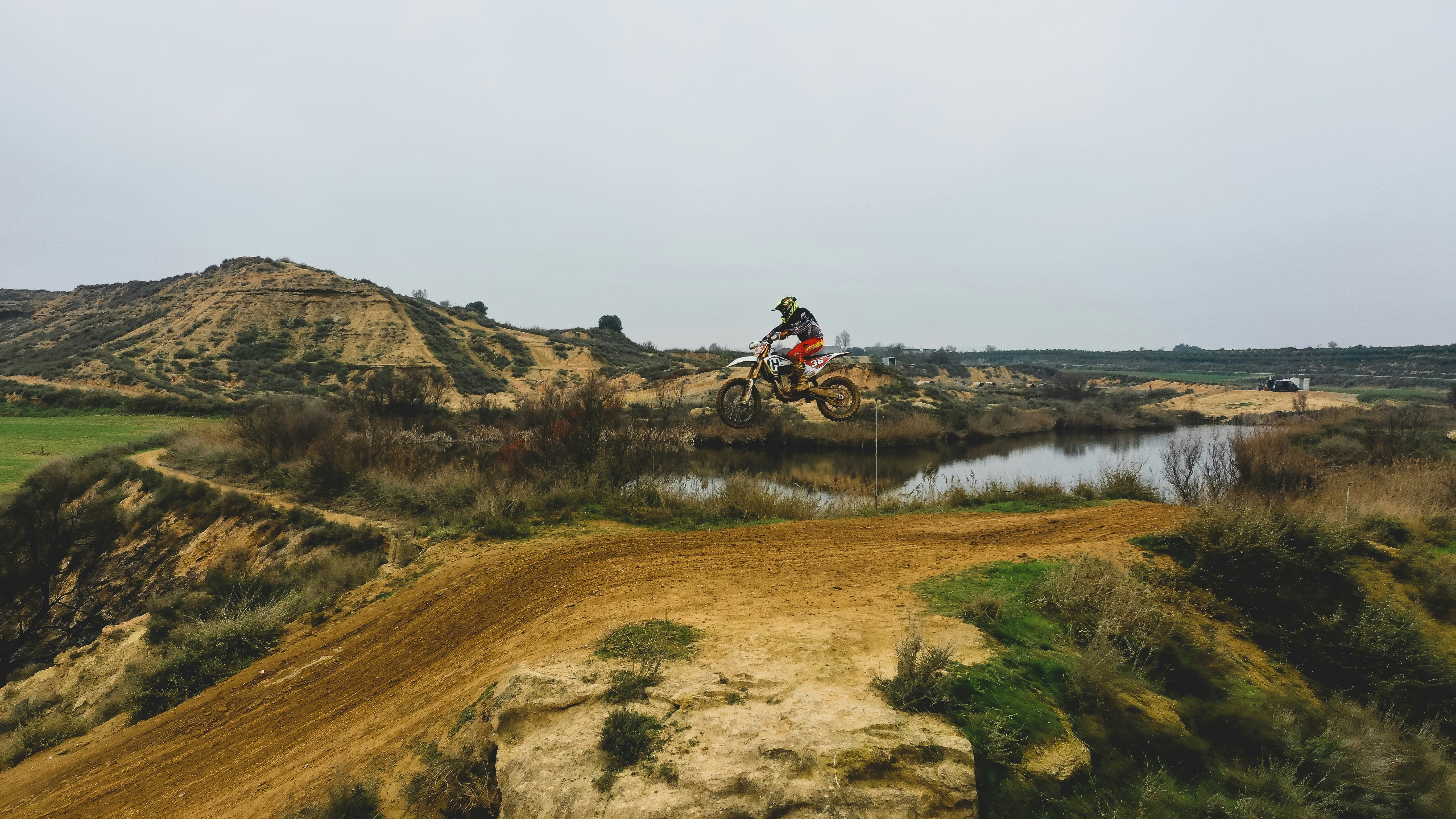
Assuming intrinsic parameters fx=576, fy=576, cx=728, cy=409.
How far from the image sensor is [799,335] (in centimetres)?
846

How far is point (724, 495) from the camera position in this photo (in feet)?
48.7

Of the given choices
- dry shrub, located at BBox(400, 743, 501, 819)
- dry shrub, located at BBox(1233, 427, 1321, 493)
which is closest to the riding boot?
dry shrub, located at BBox(400, 743, 501, 819)

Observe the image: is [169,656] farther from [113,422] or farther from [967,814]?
[113,422]

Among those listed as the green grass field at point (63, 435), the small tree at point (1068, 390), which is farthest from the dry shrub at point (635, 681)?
the small tree at point (1068, 390)

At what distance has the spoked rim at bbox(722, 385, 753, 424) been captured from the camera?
29.5 ft

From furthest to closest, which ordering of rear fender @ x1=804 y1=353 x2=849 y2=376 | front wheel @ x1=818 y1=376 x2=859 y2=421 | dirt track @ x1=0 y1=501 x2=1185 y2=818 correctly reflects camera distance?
front wheel @ x1=818 y1=376 x2=859 y2=421 < rear fender @ x1=804 y1=353 x2=849 y2=376 < dirt track @ x1=0 y1=501 x2=1185 y2=818

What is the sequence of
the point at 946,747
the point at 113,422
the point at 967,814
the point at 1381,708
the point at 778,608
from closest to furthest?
1. the point at 967,814
2. the point at 946,747
3. the point at 1381,708
4. the point at 778,608
5. the point at 113,422

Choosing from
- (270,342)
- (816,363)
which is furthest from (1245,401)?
(270,342)

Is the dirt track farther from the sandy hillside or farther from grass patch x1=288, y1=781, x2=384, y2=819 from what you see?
the sandy hillside

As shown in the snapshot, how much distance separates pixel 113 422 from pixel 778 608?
125 feet

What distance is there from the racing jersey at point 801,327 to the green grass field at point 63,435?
22022 millimetres

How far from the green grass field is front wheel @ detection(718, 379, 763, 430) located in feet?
68.3

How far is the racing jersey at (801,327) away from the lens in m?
8.45

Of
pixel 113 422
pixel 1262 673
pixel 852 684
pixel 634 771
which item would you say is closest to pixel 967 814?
pixel 852 684
